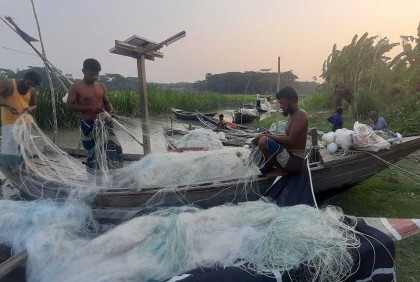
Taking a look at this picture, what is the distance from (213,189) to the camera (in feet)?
13.1

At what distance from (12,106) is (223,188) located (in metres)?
3.56

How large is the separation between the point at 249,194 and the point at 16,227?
2679 millimetres

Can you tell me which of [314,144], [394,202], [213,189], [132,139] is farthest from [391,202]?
[132,139]

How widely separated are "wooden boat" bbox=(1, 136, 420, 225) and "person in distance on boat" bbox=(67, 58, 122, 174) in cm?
66

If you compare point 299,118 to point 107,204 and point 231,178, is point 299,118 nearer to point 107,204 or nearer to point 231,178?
point 231,178

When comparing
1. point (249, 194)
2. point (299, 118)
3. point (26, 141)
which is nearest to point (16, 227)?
point (26, 141)

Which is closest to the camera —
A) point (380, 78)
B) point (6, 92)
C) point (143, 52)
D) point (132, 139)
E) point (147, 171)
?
point (147, 171)

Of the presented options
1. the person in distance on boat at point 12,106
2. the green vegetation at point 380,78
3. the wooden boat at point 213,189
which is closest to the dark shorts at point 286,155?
the wooden boat at point 213,189

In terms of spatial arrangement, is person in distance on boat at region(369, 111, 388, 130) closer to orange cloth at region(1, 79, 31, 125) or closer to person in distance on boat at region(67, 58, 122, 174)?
person in distance on boat at region(67, 58, 122, 174)

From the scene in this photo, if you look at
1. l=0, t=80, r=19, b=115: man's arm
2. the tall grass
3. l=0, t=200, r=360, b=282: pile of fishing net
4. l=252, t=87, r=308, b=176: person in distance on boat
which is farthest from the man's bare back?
the tall grass

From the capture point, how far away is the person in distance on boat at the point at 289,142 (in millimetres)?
3975

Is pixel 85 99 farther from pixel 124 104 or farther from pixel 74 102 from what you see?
pixel 124 104

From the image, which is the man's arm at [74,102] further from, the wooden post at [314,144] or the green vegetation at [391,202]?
the green vegetation at [391,202]

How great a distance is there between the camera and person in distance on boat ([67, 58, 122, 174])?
14.9 ft
